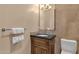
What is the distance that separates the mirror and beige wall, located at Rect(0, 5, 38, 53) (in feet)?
0.13

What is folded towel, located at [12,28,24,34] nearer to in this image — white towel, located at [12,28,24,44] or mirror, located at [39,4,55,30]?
white towel, located at [12,28,24,44]

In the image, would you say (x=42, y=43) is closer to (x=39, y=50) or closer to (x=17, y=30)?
(x=39, y=50)

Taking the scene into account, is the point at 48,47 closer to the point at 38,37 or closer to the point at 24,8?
the point at 38,37

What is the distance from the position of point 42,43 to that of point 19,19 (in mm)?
249

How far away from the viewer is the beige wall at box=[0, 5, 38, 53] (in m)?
0.88

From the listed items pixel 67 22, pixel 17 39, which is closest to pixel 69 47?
pixel 67 22

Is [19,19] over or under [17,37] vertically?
over

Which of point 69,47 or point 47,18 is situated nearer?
point 69,47

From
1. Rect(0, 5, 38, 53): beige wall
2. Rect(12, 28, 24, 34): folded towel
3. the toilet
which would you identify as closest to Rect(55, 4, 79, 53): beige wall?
the toilet

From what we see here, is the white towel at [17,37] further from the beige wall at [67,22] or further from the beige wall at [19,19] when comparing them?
the beige wall at [67,22]

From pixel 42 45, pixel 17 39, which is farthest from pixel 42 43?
pixel 17 39

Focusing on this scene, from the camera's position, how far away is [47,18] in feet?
3.06

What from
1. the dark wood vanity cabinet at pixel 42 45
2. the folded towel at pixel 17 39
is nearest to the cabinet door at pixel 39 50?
the dark wood vanity cabinet at pixel 42 45

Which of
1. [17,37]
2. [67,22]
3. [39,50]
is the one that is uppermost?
[67,22]
